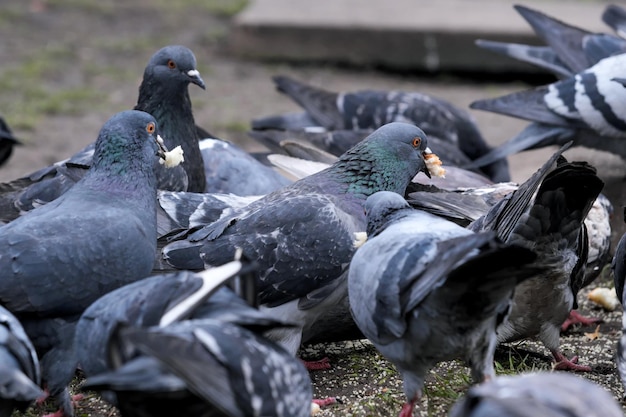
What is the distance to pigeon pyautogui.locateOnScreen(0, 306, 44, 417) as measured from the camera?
10.2ft

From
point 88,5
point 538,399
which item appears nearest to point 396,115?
point 538,399

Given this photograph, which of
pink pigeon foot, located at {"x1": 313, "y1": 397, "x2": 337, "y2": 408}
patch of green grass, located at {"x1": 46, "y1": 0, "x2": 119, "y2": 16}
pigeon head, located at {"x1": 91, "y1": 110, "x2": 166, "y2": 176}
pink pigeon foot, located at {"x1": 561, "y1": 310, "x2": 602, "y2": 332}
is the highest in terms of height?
pigeon head, located at {"x1": 91, "y1": 110, "x2": 166, "y2": 176}

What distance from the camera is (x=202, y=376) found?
2.79 meters

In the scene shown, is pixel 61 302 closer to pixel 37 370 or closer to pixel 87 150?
pixel 37 370

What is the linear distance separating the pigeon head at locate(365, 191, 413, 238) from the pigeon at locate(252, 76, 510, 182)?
3.36 meters

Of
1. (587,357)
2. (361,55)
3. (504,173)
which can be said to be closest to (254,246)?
(587,357)

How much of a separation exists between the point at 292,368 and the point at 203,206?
1.91 meters

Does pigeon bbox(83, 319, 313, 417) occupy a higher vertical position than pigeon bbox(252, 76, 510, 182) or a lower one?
higher

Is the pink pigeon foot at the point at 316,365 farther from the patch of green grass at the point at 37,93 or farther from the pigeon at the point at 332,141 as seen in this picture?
the patch of green grass at the point at 37,93

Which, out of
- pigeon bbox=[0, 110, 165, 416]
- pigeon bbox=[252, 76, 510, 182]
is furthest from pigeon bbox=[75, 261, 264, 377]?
pigeon bbox=[252, 76, 510, 182]

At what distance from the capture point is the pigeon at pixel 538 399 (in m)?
2.52

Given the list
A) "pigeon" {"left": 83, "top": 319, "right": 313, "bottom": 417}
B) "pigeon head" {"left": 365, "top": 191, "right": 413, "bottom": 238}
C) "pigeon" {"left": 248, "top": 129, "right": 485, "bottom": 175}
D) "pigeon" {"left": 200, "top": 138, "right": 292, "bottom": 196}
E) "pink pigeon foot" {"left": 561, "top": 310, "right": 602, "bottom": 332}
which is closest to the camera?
"pigeon" {"left": 83, "top": 319, "right": 313, "bottom": 417}

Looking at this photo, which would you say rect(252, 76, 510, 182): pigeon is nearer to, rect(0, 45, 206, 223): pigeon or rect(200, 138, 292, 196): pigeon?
rect(200, 138, 292, 196): pigeon

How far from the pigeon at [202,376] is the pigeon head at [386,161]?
1618mm
